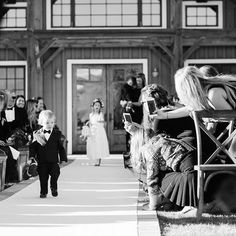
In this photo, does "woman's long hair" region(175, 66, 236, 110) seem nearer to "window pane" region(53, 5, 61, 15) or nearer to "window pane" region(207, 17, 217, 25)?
"window pane" region(207, 17, 217, 25)

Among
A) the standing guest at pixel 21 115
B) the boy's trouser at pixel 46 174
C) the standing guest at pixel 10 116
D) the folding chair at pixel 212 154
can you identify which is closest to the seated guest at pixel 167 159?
the folding chair at pixel 212 154

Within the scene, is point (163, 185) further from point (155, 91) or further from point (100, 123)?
point (100, 123)

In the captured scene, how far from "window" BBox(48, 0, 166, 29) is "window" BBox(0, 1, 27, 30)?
0.76 metres

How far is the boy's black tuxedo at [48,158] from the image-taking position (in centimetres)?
767

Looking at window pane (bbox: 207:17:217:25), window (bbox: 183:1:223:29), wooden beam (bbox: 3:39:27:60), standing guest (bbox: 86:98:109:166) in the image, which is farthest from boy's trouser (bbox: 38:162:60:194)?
window pane (bbox: 207:17:217:25)

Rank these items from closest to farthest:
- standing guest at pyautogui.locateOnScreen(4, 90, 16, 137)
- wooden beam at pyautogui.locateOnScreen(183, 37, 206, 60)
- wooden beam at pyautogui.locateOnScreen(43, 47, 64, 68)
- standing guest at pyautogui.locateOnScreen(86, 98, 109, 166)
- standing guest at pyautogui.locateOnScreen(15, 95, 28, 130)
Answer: standing guest at pyautogui.locateOnScreen(4, 90, 16, 137) < standing guest at pyautogui.locateOnScreen(15, 95, 28, 130) < standing guest at pyautogui.locateOnScreen(86, 98, 109, 166) < wooden beam at pyautogui.locateOnScreen(183, 37, 206, 60) < wooden beam at pyautogui.locateOnScreen(43, 47, 64, 68)

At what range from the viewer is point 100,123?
13.4m

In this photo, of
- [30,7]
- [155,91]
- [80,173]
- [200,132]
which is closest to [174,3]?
[30,7]

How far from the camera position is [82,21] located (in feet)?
57.7

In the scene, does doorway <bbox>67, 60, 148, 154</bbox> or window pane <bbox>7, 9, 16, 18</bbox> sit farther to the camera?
window pane <bbox>7, 9, 16, 18</bbox>

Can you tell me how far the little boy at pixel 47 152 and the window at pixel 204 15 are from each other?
10.2m

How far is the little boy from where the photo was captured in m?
7.66

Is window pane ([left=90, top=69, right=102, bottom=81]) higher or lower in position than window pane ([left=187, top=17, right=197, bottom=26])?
lower

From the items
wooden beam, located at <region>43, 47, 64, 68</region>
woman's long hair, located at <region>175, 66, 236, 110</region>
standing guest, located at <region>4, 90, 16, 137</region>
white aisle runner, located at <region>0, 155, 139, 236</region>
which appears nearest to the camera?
white aisle runner, located at <region>0, 155, 139, 236</region>
